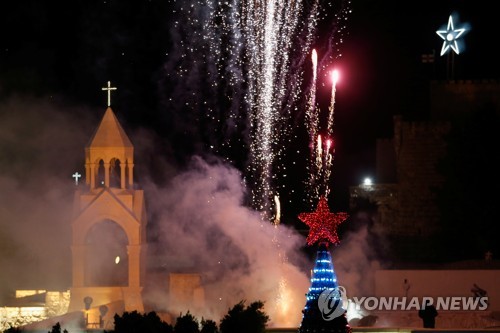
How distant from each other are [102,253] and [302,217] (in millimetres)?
16664

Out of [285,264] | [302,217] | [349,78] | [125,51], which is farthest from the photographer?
[349,78]

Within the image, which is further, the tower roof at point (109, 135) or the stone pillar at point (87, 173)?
the stone pillar at point (87, 173)

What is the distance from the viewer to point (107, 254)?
153 feet

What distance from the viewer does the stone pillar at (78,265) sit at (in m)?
44.4

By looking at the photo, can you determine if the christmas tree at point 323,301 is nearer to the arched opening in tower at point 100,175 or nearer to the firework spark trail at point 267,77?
the firework spark trail at point 267,77

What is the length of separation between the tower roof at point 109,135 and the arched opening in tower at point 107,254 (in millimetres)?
2529

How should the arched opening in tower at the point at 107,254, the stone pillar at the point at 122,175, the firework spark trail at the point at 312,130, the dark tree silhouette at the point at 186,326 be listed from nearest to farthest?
the dark tree silhouette at the point at 186,326, the firework spark trail at the point at 312,130, the stone pillar at the point at 122,175, the arched opening in tower at the point at 107,254

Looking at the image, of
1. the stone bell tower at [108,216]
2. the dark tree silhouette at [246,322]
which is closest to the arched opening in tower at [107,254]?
the stone bell tower at [108,216]

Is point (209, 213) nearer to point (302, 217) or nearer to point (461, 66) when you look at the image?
point (461, 66)

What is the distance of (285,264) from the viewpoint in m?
45.6

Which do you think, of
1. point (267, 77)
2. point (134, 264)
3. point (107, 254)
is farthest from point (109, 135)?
point (267, 77)

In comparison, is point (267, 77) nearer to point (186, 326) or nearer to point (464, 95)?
point (464, 95)

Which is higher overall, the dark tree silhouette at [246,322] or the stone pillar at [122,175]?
the stone pillar at [122,175]

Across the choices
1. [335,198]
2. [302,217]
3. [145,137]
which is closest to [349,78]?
[335,198]
